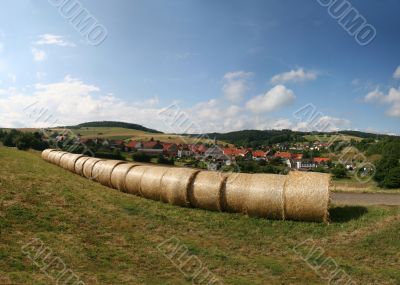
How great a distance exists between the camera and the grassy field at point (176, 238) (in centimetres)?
768

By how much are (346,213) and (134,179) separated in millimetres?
10026

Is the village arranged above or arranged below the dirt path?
above

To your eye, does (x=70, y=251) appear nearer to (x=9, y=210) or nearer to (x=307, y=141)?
(x=9, y=210)

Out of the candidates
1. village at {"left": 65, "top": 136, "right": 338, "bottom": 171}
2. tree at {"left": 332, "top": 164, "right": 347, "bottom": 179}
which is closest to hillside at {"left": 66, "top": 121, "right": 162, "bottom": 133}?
village at {"left": 65, "top": 136, "right": 338, "bottom": 171}

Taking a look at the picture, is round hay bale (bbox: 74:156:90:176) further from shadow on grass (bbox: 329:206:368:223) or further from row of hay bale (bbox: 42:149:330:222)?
shadow on grass (bbox: 329:206:368:223)

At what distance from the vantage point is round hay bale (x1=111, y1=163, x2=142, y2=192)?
1873 centimetres

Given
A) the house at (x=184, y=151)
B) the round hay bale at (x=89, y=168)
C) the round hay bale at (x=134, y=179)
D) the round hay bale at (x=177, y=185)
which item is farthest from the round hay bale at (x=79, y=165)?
the house at (x=184, y=151)

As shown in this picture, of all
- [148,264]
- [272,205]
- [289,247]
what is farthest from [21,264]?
[272,205]

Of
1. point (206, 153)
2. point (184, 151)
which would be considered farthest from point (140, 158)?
point (184, 151)

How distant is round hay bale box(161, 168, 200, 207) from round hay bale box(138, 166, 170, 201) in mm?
385

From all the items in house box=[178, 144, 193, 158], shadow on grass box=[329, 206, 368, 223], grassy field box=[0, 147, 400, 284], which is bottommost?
grassy field box=[0, 147, 400, 284]

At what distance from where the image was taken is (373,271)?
27.1ft

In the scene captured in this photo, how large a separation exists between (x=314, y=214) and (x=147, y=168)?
887 cm

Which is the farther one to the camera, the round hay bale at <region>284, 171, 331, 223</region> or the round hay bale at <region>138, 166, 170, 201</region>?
the round hay bale at <region>138, 166, 170, 201</region>
